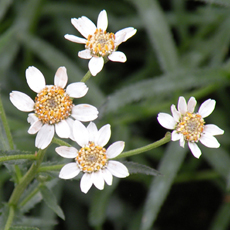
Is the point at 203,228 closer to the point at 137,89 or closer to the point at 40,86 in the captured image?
the point at 137,89

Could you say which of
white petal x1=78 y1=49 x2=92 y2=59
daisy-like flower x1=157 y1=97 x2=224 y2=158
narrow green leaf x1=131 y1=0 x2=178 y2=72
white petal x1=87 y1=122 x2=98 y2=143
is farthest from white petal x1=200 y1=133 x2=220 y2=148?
narrow green leaf x1=131 y1=0 x2=178 y2=72

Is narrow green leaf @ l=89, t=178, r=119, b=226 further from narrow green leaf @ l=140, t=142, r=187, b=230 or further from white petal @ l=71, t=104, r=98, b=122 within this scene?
white petal @ l=71, t=104, r=98, b=122

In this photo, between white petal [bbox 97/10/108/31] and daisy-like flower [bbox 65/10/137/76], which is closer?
daisy-like flower [bbox 65/10/137/76]

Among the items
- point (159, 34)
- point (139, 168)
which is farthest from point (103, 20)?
point (159, 34)

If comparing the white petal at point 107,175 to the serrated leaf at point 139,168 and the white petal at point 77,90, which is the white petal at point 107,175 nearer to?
the serrated leaf at point 139,168

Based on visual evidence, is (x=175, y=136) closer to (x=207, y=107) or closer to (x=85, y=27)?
(x=207, y=107)

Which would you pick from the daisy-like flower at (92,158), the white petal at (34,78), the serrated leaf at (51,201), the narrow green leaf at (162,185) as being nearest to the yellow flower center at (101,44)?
the white petal at (34,78)

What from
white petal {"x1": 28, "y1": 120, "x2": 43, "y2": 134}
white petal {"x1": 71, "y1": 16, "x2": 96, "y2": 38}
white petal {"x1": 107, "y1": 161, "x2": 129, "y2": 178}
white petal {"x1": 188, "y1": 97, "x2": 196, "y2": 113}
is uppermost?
white petal {"x1": 71, "y1": 16, "x2": 96, "y2": 38}
